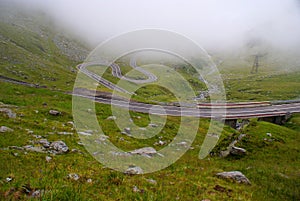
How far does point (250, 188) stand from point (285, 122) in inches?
2967

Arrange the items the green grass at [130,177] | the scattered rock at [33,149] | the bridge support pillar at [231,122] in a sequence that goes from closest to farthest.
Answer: the green grass at [130,177]
the scattered rock at [33,149]
the bridge support pillar at [231,122]

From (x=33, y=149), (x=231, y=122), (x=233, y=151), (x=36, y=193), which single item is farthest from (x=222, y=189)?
(x=231, y=122)

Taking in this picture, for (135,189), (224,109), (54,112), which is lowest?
(54,112)

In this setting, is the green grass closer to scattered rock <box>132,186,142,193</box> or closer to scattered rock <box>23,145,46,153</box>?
scattered rock <box>132,186,142,193</box>

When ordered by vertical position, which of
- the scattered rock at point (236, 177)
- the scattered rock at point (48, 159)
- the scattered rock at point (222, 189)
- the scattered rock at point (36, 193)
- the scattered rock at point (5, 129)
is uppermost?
the scattered rock at point (236, 177)

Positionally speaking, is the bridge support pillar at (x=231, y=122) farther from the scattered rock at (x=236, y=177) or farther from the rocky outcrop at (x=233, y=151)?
the scattered rock at (x=236, y=177)

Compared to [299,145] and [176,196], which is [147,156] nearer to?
[176,196]

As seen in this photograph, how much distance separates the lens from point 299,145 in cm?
2688

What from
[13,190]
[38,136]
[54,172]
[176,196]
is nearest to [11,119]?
[38,136]

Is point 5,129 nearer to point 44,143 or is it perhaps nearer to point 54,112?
point 44,143

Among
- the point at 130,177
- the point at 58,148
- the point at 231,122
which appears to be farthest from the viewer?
the point at 231,122

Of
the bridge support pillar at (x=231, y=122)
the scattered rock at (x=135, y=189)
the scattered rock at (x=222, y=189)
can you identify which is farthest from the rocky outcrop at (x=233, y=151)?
the bridge support pillar at (x=231, y=122)

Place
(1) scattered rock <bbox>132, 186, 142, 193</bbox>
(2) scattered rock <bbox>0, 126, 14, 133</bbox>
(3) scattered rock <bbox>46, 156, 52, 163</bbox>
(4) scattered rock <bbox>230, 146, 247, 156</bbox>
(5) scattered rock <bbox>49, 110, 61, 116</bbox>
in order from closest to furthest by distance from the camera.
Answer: (1) scattered rock <bbox>132, 186, 142, 193</bbox>, (3) scattered rock <bbox>46, 156, 52, 163</bbox>, (2) scattered rock <bbox>0, 126, 14, 133</bbox>, (4) scattered rock <bbox>230, 146, 247, 156</bbox>, (5) scattered rock <bbox>49, 110, 61, 116</bbox>

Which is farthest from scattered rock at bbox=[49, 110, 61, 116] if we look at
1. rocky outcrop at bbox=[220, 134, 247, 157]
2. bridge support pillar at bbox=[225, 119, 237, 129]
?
bridge support pillar at bbox=[225, 119, 237, 129]
